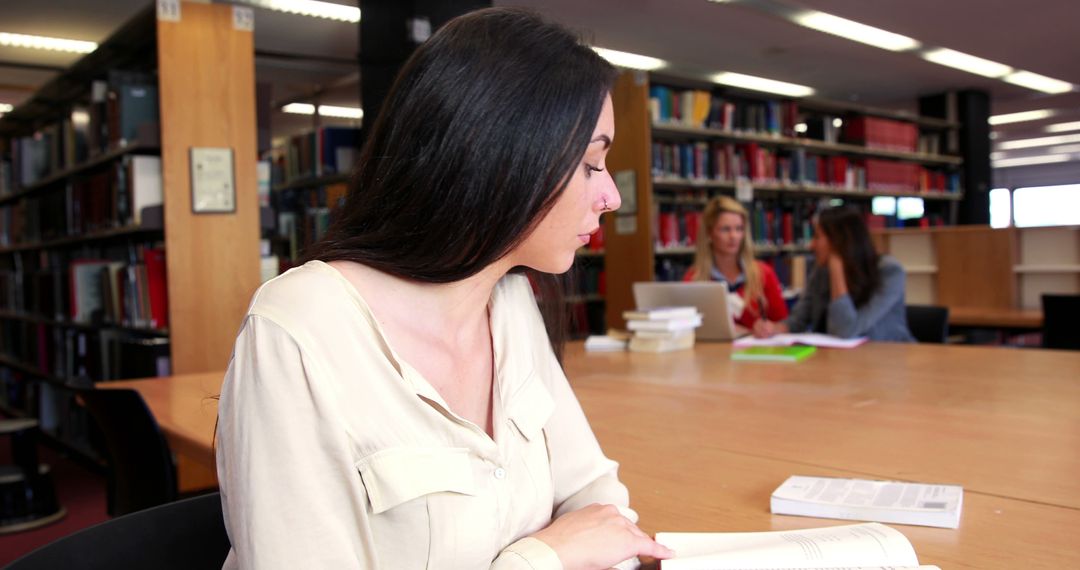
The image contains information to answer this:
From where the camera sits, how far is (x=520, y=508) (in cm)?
102

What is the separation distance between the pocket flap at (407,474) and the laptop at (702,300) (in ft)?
8.56

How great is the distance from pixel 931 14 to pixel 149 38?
597 centimetres

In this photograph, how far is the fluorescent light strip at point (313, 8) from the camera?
242 inches

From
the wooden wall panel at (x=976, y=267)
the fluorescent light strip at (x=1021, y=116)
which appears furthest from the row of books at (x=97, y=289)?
the fluorescent light strip at (x=1021, y=116)

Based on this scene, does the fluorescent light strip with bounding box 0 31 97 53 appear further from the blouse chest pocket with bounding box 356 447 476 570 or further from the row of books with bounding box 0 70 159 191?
the blouse chest pocket with bounding box 356 447 476 570

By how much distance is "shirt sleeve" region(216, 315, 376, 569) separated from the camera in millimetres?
797

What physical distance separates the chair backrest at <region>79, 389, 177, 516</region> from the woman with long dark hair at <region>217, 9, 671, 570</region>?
121 cm

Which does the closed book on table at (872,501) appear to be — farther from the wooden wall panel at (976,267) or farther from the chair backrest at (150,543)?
the wooden wall panel at (976,267)

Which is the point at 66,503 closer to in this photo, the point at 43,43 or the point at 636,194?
the point at 636,194

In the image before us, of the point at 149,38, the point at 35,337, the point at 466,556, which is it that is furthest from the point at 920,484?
the point at 35,337

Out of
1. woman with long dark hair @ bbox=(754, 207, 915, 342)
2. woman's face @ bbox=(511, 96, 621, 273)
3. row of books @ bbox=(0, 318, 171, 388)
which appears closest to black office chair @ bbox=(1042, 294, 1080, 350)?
woman with long dark hair @ bbox=(754, 207, 915, 342)

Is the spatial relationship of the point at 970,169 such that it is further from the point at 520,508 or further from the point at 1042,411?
the point at 520,508

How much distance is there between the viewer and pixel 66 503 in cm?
416

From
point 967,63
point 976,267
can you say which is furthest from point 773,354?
point 967,63
